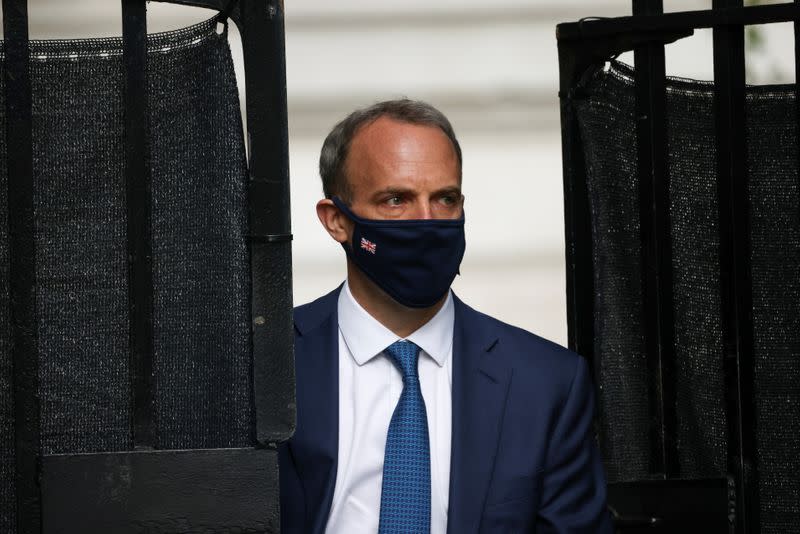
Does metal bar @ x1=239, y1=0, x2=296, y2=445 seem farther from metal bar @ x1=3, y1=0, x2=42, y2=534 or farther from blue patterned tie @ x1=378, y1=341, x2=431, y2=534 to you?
blue patterned tie @ x1=378, y1=341, x2=431, y2=534

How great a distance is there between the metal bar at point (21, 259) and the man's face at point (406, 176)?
91 cm

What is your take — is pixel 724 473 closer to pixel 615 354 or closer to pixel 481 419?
pixel 615 354

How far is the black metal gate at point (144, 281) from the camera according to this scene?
80.1 inches

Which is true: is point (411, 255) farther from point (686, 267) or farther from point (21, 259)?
point (21, 259)

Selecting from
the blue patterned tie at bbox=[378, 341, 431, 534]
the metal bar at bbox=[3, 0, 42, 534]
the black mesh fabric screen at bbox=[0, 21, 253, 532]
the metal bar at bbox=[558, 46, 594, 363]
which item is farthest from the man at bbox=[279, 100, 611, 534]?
the metal bar at bbox=[3, 0, 42, 534]

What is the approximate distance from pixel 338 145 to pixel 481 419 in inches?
28.7

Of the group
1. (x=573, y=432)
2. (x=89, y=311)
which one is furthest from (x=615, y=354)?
(x=89, y=311)

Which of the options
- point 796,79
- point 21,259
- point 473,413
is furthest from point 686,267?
point 21,259

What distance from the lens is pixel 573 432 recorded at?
2.79 meters

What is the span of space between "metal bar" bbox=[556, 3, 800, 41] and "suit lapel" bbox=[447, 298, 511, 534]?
70 centimetres

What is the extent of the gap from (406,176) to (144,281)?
83 cm

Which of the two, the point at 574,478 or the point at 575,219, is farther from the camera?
the point at 575,219

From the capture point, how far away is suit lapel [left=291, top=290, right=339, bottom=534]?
267cm

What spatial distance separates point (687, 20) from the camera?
2809mm
